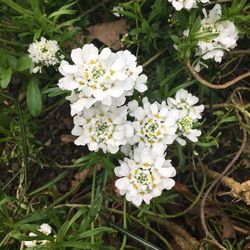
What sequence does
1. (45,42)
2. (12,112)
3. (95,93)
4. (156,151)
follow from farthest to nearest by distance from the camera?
(12,112)
(45,42)
(156,151)
(95,93)

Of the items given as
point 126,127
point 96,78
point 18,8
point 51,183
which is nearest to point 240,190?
point 126,127

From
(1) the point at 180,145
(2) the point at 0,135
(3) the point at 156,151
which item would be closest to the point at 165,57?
(1) the point at 180,145

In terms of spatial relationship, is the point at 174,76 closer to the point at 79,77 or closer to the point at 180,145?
the point at 180,145

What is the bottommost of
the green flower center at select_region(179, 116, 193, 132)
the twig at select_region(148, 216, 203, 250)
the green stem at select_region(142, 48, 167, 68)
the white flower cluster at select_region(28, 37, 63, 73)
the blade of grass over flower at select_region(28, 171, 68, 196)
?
the twig at select_region(148, 216, 203, 250)

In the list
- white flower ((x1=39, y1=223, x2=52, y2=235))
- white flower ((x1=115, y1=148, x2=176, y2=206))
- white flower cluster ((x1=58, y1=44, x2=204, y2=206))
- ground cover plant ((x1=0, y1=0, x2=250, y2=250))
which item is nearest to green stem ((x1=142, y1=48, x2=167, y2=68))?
ground cover plant ((x1=0, y1=0, x2=250, y2=250))

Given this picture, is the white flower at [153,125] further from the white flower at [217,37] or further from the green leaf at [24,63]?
the green leaf at [24,63]

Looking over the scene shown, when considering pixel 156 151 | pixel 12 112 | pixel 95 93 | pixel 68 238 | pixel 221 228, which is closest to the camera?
pixel 95 93

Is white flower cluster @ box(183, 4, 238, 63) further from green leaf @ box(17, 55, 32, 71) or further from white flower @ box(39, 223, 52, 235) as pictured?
white flower @ box(39, 223, 52, 235)

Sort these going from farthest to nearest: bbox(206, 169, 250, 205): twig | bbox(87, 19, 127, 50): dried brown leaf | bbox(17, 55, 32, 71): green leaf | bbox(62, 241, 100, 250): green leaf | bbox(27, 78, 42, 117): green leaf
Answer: bbox(87, 19, 127, 50): dried brown leaf
bbox(27, 78, 42, 117): green leaf
bbox(17, 55, 32, 71): green leaf
bbox(206, 169, 250, 205): twig
bbox(62, 241, 100, 250): green leaf
